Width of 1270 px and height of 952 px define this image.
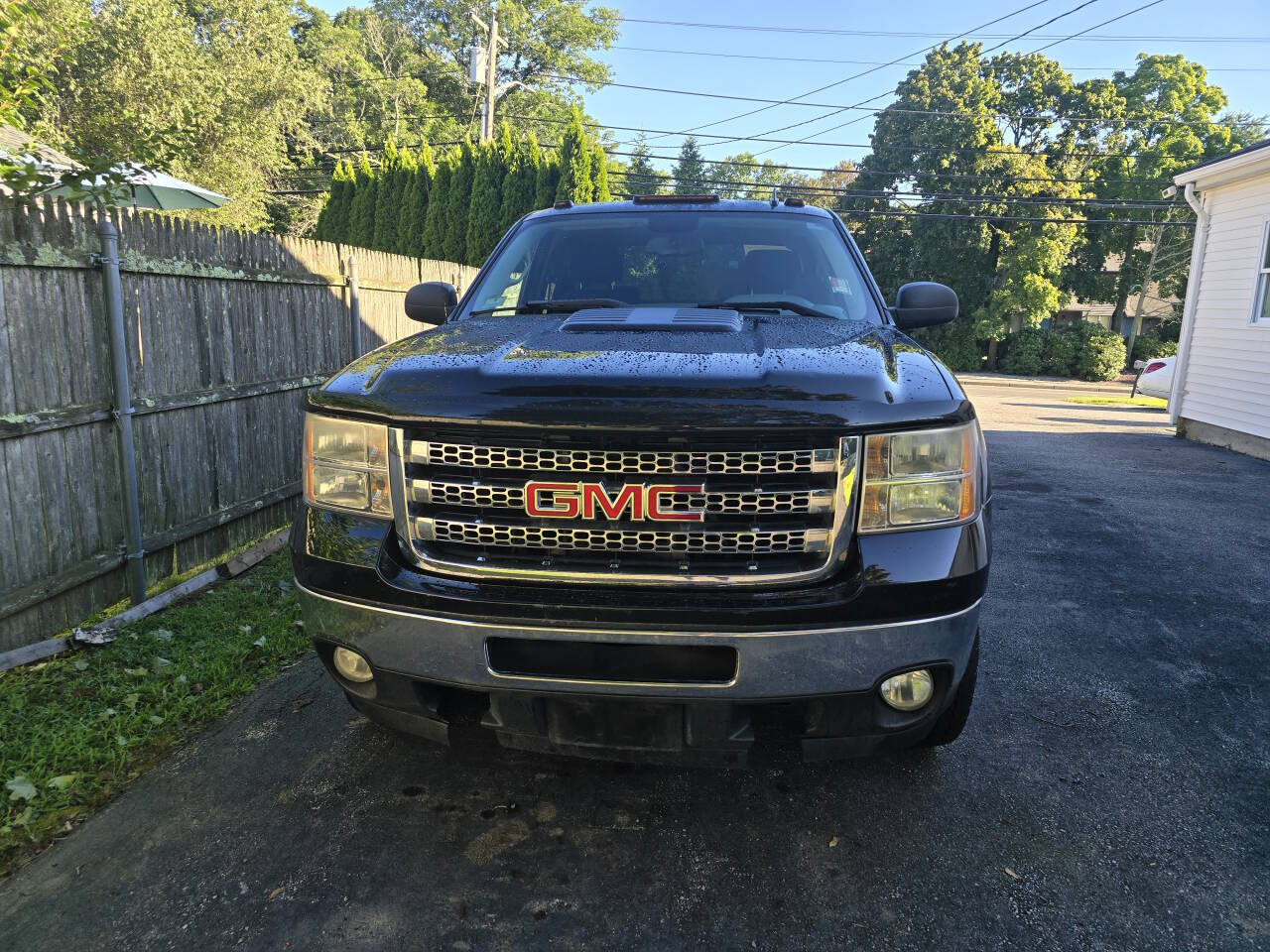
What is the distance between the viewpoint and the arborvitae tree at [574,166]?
18812mm

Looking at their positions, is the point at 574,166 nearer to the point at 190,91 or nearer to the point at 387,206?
the point at 387,206

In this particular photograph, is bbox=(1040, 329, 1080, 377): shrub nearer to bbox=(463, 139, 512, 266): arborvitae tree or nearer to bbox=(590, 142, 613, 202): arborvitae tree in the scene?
bbox=(590, 142, 613, 202): arborvitae tree

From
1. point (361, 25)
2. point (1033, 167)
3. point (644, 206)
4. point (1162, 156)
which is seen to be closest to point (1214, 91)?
point (1162, 156)

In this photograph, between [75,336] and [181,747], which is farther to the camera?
[75,336]

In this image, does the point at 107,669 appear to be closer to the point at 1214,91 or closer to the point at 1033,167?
the point at 1033,167

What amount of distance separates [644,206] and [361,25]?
46.7 m

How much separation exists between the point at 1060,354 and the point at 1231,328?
22.1 meters

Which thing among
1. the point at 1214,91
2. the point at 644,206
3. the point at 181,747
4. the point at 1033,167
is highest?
the point at 1214,91

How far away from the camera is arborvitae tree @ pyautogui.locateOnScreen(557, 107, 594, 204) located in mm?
18812

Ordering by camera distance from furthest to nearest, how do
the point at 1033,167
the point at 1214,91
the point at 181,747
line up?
the point at 1214,91, the point at 1033,167, the point at 181,747

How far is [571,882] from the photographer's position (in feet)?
6.98

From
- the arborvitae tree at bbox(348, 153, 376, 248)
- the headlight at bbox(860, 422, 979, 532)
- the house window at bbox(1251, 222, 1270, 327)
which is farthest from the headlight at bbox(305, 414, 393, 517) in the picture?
the arborvitae tree at bbox(348, 153, 376, 248)

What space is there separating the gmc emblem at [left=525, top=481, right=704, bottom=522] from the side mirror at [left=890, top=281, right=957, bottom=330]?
6.36ft

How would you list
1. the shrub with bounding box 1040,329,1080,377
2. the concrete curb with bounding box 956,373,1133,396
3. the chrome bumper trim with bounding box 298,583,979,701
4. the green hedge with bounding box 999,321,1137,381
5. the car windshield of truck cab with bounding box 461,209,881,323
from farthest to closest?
1. the shrub with bounding box 1040,329,1080,377
2. the green hedge with bounding box 999,321,1137,381
3. the concrete curb with bounding box 956,373,1133,396
4. the car windshield of truck cab with bounding box 461,209,881,323
5. the chrome bumper trim with bounding box 298,583,979,701
